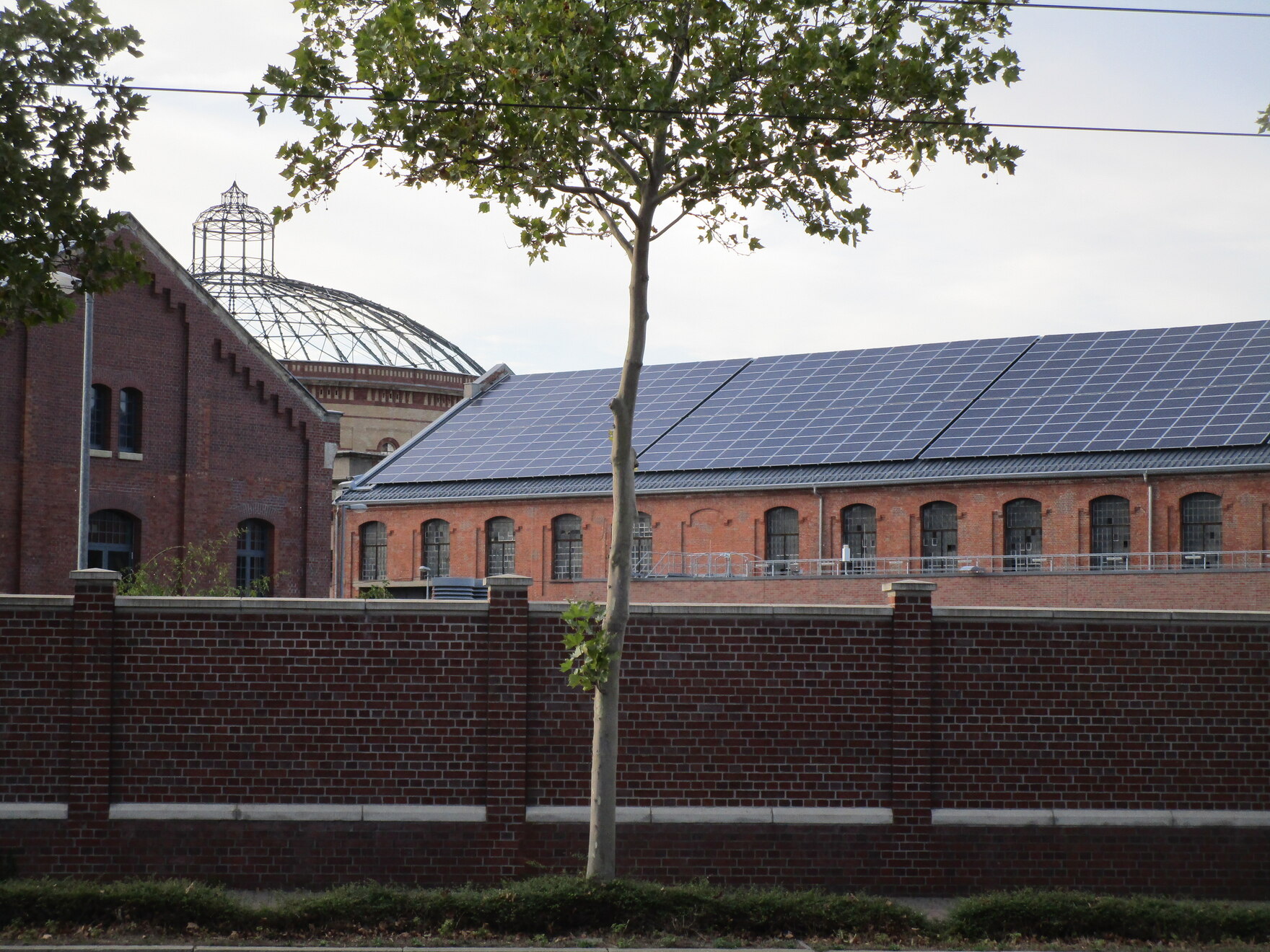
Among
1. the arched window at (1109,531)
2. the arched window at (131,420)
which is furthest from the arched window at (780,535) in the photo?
the arched window at (131,420)

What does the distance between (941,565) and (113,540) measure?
76.1 feet

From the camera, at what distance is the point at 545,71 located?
549 inches

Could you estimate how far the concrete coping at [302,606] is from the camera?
16.0 m

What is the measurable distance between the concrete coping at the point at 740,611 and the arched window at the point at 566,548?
3440 centimetres

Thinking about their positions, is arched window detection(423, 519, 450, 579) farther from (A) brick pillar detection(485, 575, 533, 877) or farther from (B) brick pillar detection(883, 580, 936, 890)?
(B) brick pillar detection(883, 580, 936, 890)

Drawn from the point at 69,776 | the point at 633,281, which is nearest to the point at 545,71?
the point at 633,281

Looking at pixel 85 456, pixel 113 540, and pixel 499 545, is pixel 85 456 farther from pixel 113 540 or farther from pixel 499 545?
pixel 499 545

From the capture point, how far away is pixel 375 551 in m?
56.3

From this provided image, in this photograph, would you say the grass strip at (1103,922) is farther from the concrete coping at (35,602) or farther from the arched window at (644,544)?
the arched window at (644,544)

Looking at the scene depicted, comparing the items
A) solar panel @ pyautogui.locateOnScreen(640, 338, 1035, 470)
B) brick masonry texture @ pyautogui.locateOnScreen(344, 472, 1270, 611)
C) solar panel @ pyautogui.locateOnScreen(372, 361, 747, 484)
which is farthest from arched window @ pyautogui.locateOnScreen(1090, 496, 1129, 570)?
solar panel @ pyautogui.locateOnScreen(372, 361, 747, 484)

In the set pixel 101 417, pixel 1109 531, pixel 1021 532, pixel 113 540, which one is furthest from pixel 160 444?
pixel 1109 531

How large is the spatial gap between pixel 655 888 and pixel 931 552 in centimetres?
3242

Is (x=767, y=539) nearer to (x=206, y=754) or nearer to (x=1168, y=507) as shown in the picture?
(x=1168, y=507)

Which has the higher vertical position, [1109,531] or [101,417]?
[101,417]
